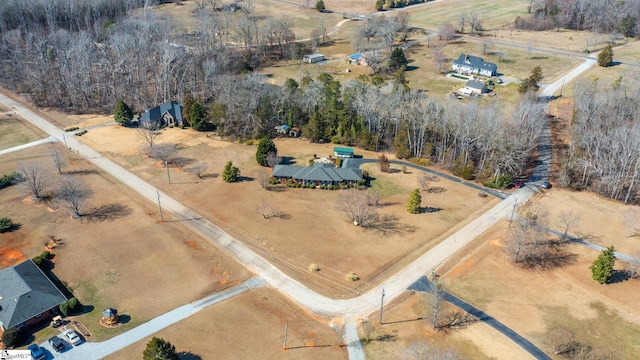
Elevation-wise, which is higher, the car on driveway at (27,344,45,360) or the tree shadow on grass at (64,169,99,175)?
the tree shadow on grass at (64,169,99,175)

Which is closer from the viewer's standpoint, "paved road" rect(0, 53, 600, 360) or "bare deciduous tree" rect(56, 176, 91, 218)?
"paved road" rect(0, 53, 600, 360)

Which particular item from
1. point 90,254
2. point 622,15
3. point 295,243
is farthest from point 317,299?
Answer: point 622,15

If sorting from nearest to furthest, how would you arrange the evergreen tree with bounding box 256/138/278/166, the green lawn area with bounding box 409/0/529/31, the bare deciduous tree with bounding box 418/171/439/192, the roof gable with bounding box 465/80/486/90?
the bare deciduous tree with bounding box 418/171/439/192 < the evergreen tree with bounding box 256/138/278/166 < the roof gable with bounding box 465/80/486/90 < the green lawn area with bounding box 409/0/529/31

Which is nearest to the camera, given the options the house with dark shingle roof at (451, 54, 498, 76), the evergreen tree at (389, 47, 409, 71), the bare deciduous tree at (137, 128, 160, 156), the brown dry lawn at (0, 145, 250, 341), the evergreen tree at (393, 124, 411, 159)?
the brown dry lawn at (0, 145, 250, 341)

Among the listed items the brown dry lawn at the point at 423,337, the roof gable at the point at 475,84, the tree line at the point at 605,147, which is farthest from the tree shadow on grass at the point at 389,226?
the roof gable at the point at 475,84

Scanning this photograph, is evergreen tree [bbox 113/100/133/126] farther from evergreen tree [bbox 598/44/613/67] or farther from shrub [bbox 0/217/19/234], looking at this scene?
evergreen tree [bbox 598/44/613/67]

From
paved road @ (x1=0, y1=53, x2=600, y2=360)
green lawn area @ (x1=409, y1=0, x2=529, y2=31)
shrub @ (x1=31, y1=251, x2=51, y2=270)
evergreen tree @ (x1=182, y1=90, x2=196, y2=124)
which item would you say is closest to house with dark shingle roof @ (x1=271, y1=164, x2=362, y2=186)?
paved road @ (x1=0, y1=53, x2=600, y2=360)
